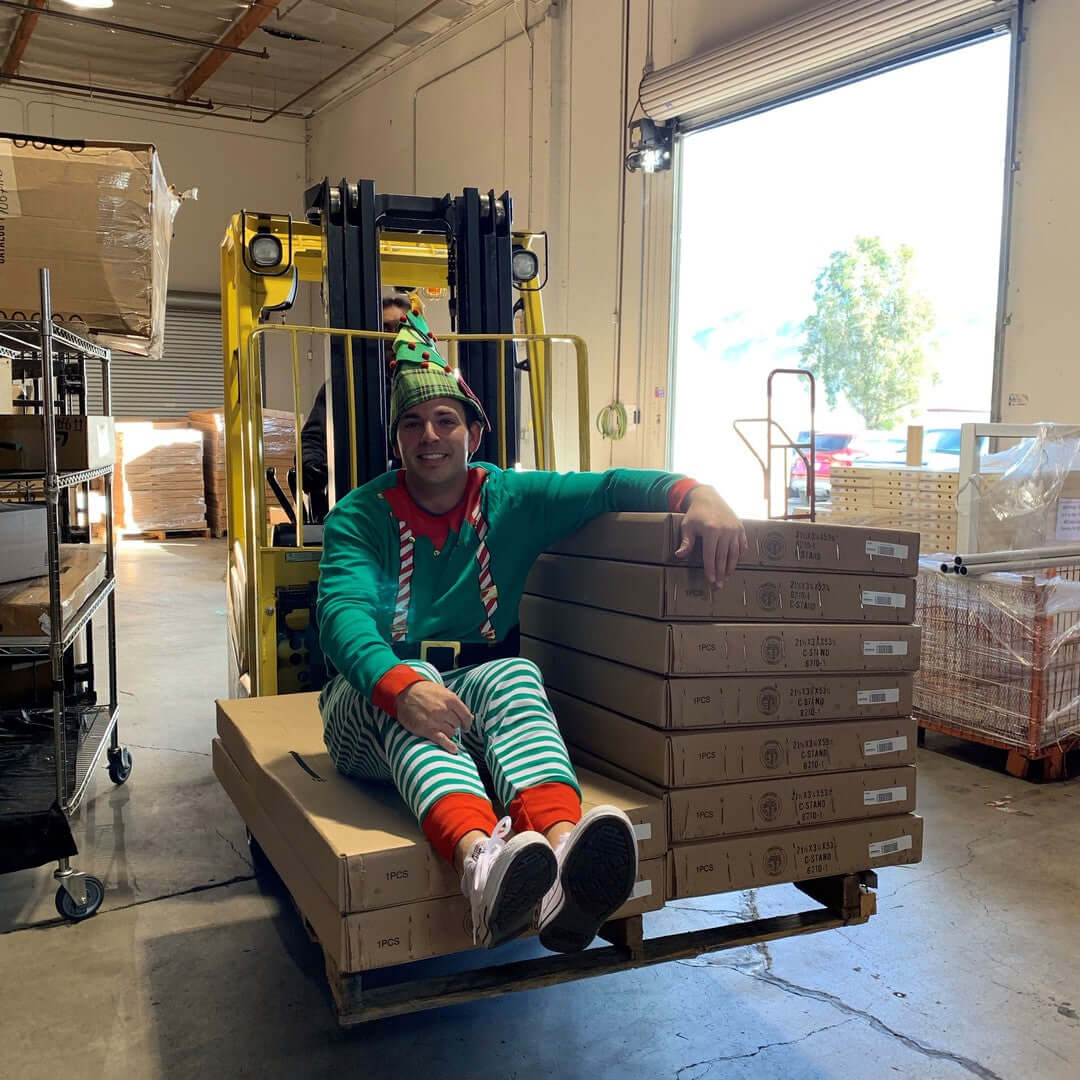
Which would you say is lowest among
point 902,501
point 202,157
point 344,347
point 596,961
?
point 596,961

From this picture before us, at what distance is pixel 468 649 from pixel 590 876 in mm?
929

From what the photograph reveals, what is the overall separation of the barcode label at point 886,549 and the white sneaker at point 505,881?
1.06 metres

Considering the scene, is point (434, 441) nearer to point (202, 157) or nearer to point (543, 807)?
point (543, 807)

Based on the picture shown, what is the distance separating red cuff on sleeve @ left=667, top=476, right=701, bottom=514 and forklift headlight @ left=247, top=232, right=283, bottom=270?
2076mm

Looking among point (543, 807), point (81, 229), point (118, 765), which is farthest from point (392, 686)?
point (118, 765)

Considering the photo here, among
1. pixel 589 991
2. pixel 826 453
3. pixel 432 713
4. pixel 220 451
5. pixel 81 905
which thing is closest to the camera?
pixel 432 713

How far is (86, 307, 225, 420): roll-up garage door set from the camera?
15008mm

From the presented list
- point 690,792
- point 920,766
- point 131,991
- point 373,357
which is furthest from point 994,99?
point 131,991

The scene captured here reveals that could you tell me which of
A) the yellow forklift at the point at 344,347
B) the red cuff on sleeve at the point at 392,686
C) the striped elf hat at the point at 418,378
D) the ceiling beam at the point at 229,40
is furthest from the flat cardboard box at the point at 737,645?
the ceiling beam at the point at 229,40

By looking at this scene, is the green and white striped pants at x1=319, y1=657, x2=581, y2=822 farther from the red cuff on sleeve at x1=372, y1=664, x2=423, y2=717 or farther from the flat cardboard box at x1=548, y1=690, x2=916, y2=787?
the flat cardboard box at x1=548, y1=690, x2=916, y2=787

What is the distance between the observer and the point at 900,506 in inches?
242

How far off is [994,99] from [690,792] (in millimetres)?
5844

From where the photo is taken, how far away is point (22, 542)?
3.64 metres

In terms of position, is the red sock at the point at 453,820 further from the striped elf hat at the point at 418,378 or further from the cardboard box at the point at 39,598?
the cardboard box at the point at 39,598
